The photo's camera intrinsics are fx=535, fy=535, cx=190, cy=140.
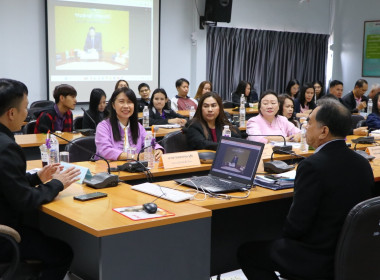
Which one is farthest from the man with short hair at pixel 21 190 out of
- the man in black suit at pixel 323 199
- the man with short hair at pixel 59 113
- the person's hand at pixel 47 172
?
Result: the man with short hair at pixel 59 113

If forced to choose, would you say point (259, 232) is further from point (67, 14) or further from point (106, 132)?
point (67, 14)

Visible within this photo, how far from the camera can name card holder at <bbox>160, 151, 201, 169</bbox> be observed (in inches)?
132

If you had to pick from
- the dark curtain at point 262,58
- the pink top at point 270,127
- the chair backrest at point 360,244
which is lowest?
the chair backrest at point 360,244

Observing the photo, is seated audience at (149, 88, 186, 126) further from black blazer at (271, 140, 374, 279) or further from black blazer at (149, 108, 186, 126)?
black blazer at (271, 140, 374, 279)

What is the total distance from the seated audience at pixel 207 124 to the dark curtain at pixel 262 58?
541cm

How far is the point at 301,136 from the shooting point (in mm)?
4352

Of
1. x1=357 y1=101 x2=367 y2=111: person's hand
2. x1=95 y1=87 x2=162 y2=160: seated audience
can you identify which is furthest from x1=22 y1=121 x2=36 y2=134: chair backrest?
x1=357 y1=101 x2=367 y2=111: person's hand

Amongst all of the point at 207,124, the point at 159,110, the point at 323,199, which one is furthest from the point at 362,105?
the point at 323,199

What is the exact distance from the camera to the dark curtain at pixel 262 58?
32.1ft

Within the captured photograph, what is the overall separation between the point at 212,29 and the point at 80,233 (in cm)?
739

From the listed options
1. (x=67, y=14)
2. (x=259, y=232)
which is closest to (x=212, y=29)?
(x=67, y=14)

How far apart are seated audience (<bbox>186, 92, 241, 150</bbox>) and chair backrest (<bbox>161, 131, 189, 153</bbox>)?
5 centimetres

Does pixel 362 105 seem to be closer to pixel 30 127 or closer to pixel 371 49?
pixel 371 49

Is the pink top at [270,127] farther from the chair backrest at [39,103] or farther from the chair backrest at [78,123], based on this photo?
the chair backrest at [39,103]
